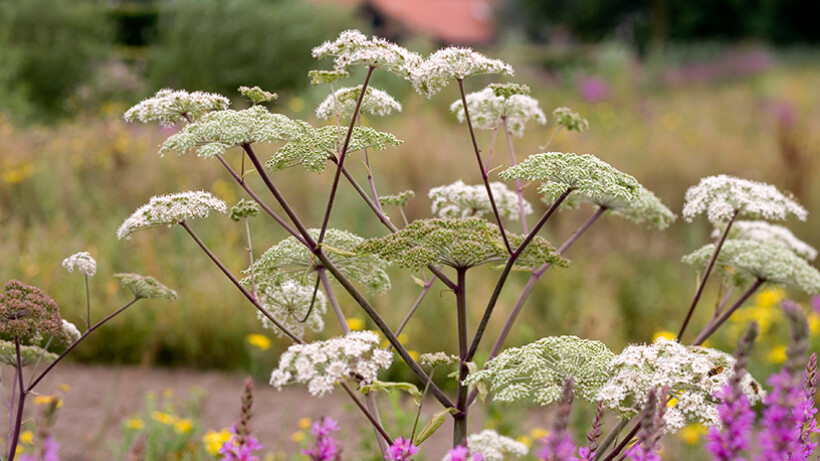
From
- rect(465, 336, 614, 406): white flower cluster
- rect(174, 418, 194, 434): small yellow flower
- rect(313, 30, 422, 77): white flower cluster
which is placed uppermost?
rect(313, 30, 422, 77): white flower cluster

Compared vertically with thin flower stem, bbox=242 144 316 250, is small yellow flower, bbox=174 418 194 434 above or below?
below

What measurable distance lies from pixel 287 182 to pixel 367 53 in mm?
6917

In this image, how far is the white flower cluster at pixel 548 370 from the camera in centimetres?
158

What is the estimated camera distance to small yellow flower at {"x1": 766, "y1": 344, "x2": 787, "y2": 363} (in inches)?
187

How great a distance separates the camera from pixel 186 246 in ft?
21.2

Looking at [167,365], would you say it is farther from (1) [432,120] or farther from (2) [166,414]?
(1) [432,120]

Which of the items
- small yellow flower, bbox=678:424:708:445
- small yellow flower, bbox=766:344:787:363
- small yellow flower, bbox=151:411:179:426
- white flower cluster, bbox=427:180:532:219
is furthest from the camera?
small yellow flower, bbox=766:344:787:363

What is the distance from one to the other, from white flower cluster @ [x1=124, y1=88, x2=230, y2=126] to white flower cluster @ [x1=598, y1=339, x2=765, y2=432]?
104 cm

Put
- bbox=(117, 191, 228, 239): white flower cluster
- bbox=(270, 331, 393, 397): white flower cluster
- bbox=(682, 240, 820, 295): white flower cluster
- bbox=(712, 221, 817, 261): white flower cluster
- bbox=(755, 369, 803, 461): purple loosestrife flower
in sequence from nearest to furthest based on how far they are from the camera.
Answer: bbox=(755, 369, 803, 461): purple loosestrife flower, bbox=(270, 331, 393, 397): white flower cluster, bbox=(117, 191, 228, 239): white flower cluster, bbox=(682, 240, 820, 295): white flower cluster, bbox=(712, 221, 817, 261): white flower cluster

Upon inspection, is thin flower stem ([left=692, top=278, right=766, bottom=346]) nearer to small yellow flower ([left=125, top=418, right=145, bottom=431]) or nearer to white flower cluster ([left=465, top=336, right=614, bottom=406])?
white flower cluster ([left=465, top=336, right=614, bottom=406])

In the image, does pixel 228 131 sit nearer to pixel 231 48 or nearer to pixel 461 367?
pixel 461 367

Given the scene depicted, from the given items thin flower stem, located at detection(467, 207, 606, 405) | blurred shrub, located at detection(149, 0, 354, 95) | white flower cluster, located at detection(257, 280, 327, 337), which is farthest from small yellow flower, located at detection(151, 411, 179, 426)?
blurred shrub, located at detection(149, 0, 354, 95)

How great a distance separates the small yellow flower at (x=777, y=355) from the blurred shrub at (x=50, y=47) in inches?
541

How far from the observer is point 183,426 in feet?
12.2
